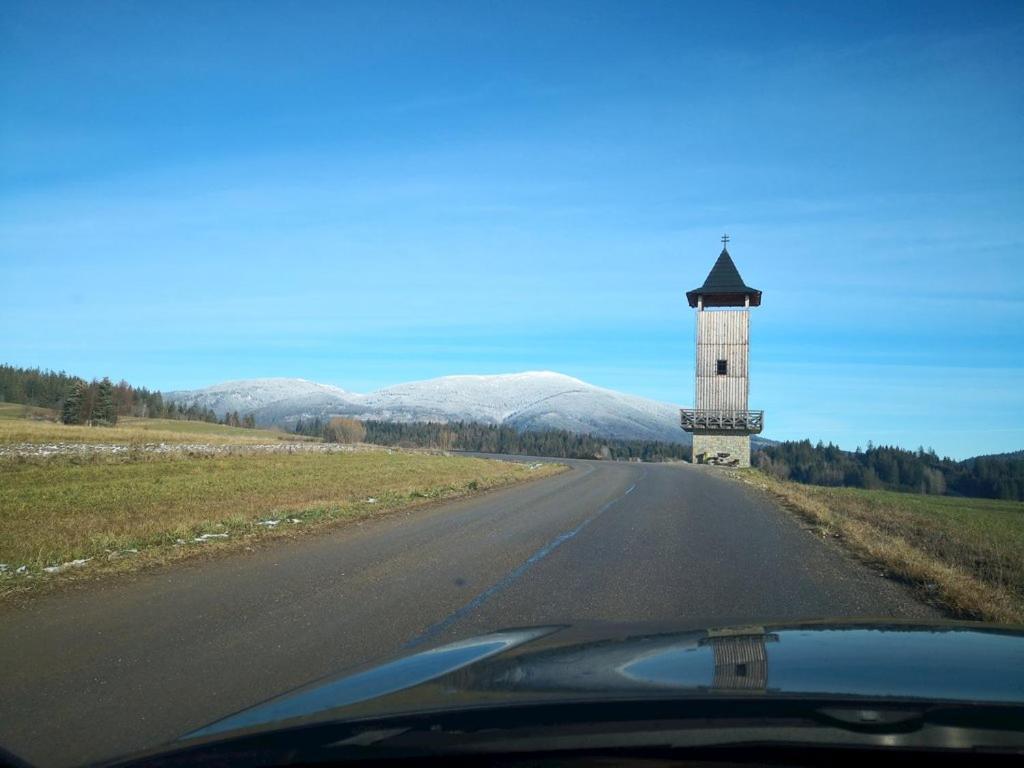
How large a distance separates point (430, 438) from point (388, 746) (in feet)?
433

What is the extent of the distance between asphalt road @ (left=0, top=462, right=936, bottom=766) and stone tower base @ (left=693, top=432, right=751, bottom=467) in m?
42.1

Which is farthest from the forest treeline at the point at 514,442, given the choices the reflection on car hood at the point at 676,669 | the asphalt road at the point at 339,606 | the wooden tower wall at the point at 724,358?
the reflection on car hood at the point at 676,669

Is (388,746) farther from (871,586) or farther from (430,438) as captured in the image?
(430,438)

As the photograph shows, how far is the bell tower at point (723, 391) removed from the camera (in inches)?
2223

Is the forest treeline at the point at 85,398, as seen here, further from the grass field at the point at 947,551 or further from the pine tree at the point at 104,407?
the grass field at the point at 947,551

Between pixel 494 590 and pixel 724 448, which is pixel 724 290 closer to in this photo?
pixel 724 448

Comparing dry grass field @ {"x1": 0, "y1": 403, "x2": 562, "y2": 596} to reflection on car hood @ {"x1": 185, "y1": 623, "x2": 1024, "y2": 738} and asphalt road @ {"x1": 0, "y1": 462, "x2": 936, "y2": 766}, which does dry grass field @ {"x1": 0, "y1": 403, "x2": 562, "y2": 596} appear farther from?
reflection on car hood @ {"x1": 185, "y1": 623, "x2": 1024, "y2": 738}

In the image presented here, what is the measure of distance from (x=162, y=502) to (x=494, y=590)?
13987mm

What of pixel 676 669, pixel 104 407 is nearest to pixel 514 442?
pixel 104 407

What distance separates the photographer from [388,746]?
103 inches

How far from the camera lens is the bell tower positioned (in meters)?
56.5

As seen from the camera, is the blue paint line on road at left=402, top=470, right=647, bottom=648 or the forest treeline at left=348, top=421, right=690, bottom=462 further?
the forest treeline at left=348, top=421, right=690, bottom=462

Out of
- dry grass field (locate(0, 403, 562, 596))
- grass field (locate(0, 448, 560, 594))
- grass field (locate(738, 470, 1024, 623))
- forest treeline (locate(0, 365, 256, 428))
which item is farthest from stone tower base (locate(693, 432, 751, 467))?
forest treeline (locate(0, 365, 256, 428))

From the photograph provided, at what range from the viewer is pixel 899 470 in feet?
227
